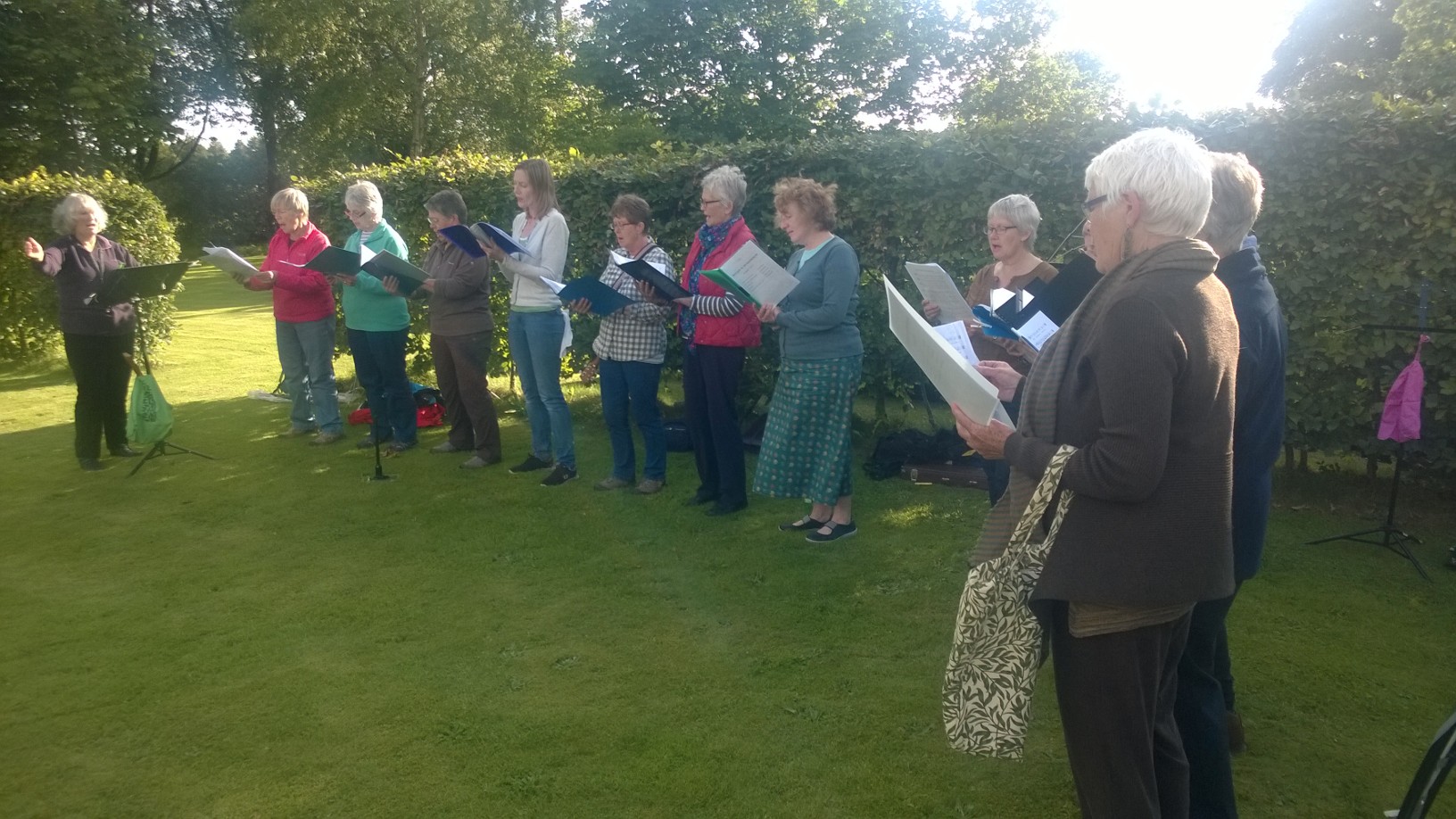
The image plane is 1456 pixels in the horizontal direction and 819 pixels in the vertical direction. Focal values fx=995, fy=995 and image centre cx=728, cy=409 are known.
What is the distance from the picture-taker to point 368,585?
17.6ft

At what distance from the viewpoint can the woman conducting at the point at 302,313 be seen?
8.00m

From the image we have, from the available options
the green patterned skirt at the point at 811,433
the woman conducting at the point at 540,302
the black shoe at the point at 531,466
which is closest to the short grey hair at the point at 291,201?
the woman conducting at the point at 540,302

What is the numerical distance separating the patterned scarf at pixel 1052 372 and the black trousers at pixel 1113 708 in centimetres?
24

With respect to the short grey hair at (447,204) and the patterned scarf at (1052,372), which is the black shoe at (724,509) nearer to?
the short grey hair at (447,204)

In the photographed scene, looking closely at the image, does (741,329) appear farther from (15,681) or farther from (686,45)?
(686,45)

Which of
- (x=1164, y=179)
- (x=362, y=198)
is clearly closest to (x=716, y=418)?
(x=362, y=198)

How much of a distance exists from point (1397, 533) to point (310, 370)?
7925mm

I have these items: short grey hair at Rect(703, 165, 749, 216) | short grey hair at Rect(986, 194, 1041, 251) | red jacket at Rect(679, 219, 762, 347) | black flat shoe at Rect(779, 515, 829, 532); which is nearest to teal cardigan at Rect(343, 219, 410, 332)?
red jacket at Rect(679, 219, 762, 347)

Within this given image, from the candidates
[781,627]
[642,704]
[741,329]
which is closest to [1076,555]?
[642,704]

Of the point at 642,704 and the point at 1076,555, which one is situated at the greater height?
the point at 1076,555

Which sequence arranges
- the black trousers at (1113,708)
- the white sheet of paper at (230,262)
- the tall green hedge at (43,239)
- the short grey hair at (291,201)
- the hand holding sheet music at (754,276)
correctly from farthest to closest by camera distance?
1. the tall green hedge at (43,239)
2. the short grey hair at (291,201)
3. the white sheet of paper at (230,262)
4. the hand holding sheet music at (754,276)
5. the black trousers at (1113,708)


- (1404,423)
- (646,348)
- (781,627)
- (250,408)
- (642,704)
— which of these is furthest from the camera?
(250,408)

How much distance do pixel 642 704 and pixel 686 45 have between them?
3103cm

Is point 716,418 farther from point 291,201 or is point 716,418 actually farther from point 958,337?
point 291,201
